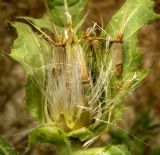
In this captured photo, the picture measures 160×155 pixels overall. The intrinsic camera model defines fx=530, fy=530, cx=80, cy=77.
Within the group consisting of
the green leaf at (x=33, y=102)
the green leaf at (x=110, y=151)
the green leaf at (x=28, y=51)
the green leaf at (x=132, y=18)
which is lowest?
the green leaf at (x=110, y=151)

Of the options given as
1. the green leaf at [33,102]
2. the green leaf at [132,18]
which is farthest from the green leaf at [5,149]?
the green leaf at [132,18]

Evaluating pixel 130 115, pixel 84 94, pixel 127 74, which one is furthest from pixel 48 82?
pixel 130 115

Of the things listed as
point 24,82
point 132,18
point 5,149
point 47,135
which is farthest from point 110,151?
point 24,82

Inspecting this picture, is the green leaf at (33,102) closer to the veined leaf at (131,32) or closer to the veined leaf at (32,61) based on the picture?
the veined leaf at (32,61)

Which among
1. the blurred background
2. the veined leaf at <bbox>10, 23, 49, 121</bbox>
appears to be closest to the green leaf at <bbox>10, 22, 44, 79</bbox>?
the veined leaf at <bbox>10, 23, 49, 121</bbox>

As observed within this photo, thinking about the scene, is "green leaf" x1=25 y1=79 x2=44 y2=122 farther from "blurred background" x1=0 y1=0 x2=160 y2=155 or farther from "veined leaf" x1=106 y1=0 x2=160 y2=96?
"blurred background" x1=0 y1=0 x2=160 y2=155

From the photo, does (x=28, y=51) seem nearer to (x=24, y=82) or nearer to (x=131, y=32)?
(x=131, y=32)

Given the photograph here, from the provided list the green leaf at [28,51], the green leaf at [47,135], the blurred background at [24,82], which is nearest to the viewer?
the green leaf at [47,135]
